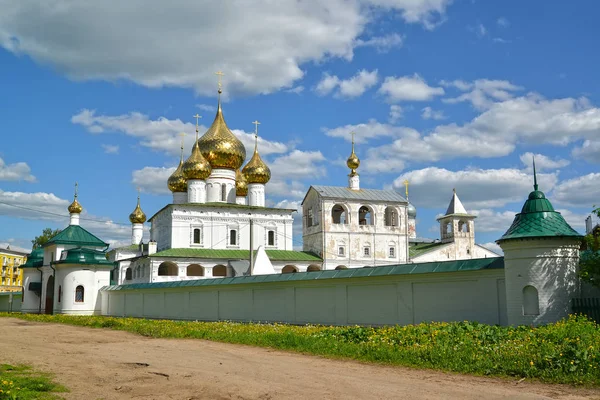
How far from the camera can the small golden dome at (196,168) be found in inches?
1727

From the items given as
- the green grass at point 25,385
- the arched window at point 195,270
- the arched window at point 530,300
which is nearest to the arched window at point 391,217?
the arched window at point 195,270

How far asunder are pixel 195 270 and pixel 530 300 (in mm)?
31585

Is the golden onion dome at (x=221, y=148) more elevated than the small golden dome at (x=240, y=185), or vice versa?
the golden onion dome at (x=221, y=148)

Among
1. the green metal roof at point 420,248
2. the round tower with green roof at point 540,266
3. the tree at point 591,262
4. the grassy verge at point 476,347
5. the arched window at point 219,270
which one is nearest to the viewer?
the grassy verge at point 476,347

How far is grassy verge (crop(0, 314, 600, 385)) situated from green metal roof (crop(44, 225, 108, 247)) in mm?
24800

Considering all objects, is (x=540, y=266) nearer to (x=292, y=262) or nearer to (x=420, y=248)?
(x=292, y=262)

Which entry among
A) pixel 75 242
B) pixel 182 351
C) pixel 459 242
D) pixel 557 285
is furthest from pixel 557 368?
pixel 459 242

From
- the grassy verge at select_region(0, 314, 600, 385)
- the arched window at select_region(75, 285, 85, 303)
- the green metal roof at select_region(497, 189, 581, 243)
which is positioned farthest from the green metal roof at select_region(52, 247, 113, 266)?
the green metal roof at select_region(497, 189, 581, 243)

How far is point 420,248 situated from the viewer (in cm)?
5169

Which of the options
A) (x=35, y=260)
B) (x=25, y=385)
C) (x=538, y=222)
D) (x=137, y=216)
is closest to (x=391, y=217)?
(x=137, y=216)

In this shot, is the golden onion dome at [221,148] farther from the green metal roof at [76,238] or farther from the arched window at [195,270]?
the green metal roof at [76,238]

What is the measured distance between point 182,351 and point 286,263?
29494 millimetres

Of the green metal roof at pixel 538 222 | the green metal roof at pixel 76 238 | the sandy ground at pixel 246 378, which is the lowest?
the sandy ground at pixel 246 378

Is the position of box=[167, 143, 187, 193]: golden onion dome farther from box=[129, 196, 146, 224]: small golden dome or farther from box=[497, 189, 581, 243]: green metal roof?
box=[497, 189, 581, 243]: green metal roof
